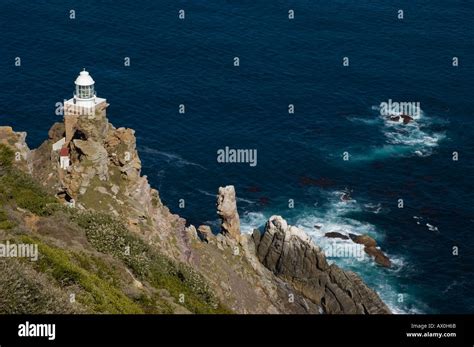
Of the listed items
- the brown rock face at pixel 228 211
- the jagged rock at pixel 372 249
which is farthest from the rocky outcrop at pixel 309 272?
the jagged rock at pixel 372 249

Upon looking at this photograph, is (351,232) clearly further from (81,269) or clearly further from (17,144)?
(81,269)

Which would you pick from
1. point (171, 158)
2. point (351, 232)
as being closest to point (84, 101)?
point (171, 158)

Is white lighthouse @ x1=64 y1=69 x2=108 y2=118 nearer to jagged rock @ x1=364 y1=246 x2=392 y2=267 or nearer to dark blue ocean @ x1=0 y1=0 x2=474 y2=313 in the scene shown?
dark blue ocean @ x1=0 y1=0 x2=474 y2=313

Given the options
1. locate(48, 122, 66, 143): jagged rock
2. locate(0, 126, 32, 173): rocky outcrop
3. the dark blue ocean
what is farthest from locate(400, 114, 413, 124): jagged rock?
locate(0, 126, 32, 173): rocky outcrop

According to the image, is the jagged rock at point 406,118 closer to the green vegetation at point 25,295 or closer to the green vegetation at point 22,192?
the green vegetation at point 22,192

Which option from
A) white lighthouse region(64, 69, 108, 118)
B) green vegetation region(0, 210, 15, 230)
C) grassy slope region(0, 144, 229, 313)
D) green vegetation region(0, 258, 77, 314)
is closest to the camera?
green vegetation region(0, 258, 77, 314)
